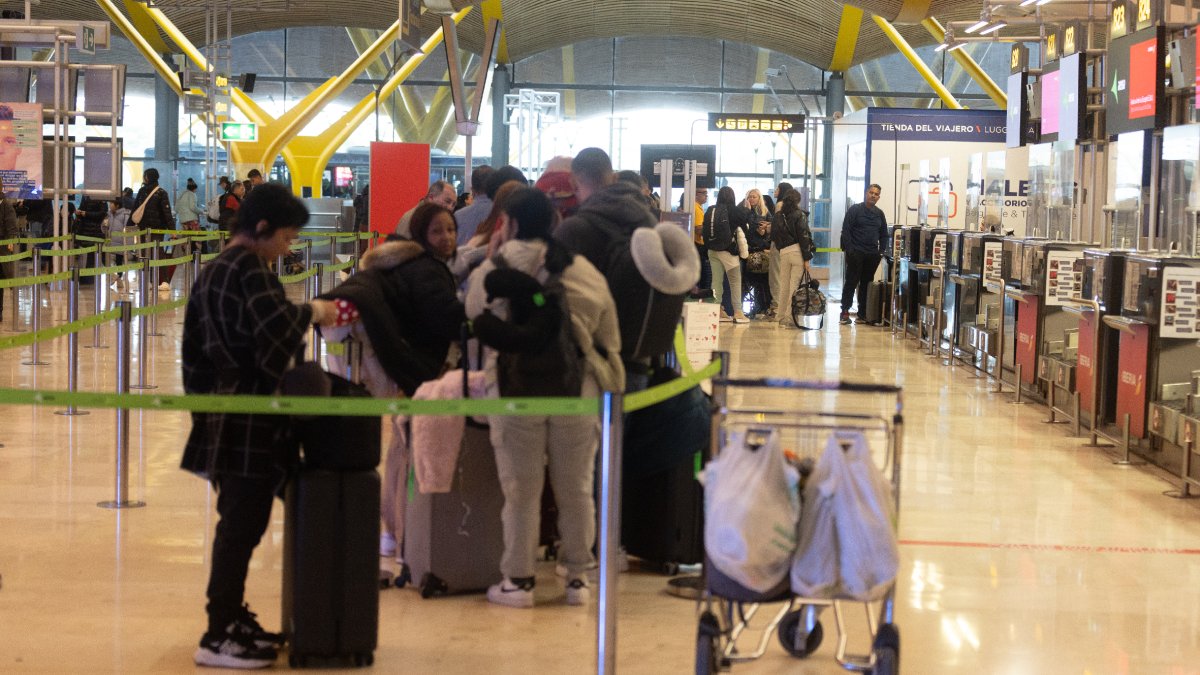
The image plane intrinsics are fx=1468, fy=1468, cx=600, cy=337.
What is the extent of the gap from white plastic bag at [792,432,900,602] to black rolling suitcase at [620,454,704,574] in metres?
1.84

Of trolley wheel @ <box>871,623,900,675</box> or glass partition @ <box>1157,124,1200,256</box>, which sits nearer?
trolley wheel @ <box>871,623,900,675</box>

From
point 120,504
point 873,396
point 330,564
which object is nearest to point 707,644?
point 330,564

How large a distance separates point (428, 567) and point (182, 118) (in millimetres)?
31780

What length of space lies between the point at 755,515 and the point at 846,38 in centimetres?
2959

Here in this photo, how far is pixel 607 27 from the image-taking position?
110ft

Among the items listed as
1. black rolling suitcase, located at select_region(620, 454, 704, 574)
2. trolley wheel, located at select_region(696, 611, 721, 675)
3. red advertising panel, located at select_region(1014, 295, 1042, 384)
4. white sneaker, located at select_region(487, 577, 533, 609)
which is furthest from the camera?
red advertising panel, located at select_region(1014, 295, 1042, 384)

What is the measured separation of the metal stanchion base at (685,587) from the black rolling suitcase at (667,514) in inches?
6.2

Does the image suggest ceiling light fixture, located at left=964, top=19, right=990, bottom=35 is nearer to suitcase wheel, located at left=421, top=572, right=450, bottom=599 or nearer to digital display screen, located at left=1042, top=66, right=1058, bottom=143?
digital display screen, located at left=1042, top=66, right=1058, bottom=143

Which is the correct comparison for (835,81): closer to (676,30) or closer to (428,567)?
(676,30)

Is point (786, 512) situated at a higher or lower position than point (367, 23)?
lower

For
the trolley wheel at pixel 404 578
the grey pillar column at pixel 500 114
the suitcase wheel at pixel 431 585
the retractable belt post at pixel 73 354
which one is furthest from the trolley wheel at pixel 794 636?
the grey pillar column at pixel 500 114

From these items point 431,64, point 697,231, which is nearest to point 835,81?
point 431,64

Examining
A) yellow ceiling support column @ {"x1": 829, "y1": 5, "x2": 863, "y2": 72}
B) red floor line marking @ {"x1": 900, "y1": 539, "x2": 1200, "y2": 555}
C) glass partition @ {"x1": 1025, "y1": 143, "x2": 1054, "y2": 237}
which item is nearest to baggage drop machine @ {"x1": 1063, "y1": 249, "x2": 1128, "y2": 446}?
red floor line marking @ {"x1": 900, "y1": 539, "x2": 1200, "y2": 555}

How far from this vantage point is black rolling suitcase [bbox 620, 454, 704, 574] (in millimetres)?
5566
